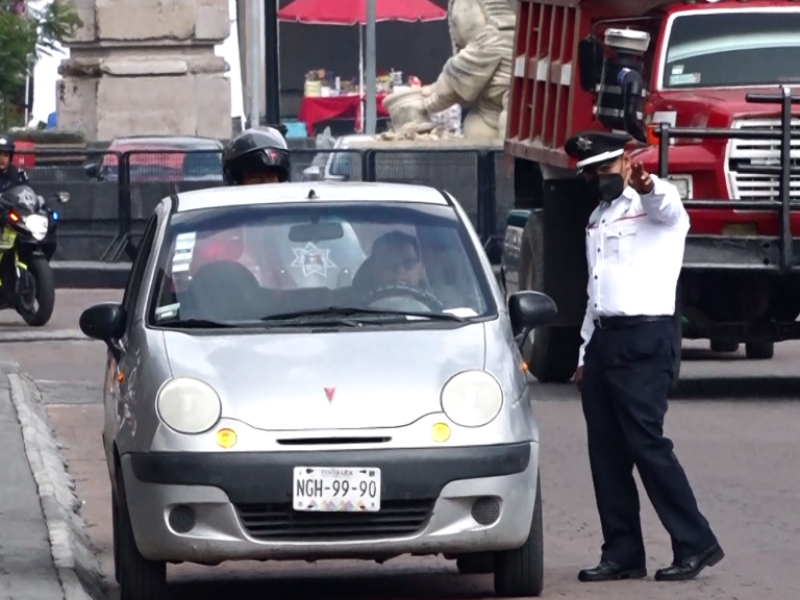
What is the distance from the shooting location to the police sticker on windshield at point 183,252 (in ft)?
28.8

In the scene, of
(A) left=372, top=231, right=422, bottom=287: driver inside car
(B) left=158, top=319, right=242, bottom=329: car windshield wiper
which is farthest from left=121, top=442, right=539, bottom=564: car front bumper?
(A) left=372, top=231, right=422, bottom=287: driver inside car

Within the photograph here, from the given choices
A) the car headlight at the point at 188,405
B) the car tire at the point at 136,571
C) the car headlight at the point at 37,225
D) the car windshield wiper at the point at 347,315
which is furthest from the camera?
the car headlight at the point at 37,225

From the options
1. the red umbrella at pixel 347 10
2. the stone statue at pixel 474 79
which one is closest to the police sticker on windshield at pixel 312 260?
the stone statue at pixel 474 79

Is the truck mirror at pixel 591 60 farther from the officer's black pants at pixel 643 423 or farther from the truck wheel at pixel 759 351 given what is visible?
the officer's black pants at pixel 643 423

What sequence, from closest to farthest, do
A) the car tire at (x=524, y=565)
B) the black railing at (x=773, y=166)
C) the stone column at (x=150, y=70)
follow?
the car tire at (x=524, y=565) < the black railing at (x=773, y=166) < the stone column at (x=150, y=70)

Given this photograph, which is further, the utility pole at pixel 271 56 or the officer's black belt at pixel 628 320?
the utility pole at pixel 271 56

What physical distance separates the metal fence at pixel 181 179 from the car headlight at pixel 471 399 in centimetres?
1870

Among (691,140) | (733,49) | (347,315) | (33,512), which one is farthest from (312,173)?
(347,315)

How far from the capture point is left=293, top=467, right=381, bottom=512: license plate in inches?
306

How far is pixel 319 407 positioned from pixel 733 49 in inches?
354

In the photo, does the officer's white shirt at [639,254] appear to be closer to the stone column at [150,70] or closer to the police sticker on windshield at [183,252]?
the police sticker on windshield at [183,252]

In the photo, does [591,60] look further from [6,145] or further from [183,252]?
[183,252]

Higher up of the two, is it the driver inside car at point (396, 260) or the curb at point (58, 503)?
the driver inside car at point (396, 260)

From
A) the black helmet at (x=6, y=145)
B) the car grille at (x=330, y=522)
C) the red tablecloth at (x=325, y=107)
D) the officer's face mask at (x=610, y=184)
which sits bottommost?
the red tablecloth at (x=325, y=107)
